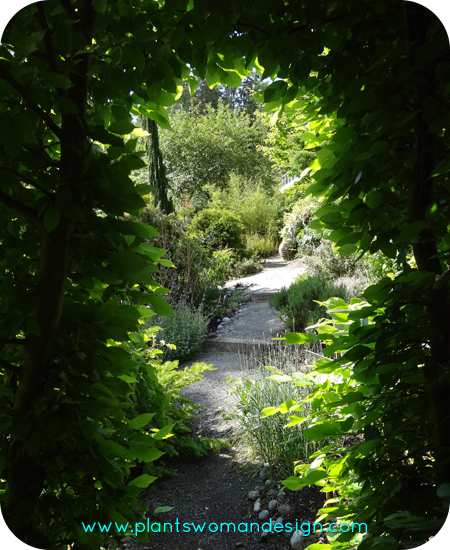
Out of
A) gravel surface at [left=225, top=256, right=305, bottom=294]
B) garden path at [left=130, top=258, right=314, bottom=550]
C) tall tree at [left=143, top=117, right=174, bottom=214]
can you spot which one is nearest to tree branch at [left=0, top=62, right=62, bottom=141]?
garden path at [left=130, top=258, right=314, bottom=550]

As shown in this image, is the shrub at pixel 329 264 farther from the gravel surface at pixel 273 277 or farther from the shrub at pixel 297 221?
the shrub at pixel 297 221

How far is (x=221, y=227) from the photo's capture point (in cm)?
1124

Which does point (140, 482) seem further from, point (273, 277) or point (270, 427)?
point (273, 277)

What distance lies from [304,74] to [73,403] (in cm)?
98

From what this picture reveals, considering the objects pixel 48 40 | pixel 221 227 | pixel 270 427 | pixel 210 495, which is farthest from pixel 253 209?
pixel 48 40

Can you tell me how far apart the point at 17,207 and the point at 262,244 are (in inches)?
508

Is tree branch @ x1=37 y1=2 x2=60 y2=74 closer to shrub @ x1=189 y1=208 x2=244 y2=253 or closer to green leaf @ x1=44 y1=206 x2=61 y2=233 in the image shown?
green leaf @ x1=44 y1=206 x2=61 y2=233

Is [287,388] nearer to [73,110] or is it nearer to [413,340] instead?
[413,340]

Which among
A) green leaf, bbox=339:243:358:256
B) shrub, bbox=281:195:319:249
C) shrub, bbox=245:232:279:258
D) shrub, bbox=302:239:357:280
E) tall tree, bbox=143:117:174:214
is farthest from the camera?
shrub, bbox=245:232:279:258

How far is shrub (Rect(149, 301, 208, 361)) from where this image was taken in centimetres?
556

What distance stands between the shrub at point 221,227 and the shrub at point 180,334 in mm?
4294

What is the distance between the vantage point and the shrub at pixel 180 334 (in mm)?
5562

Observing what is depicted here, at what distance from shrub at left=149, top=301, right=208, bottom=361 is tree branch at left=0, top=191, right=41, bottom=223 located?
462 centimetres

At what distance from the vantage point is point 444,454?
3.18 ft
